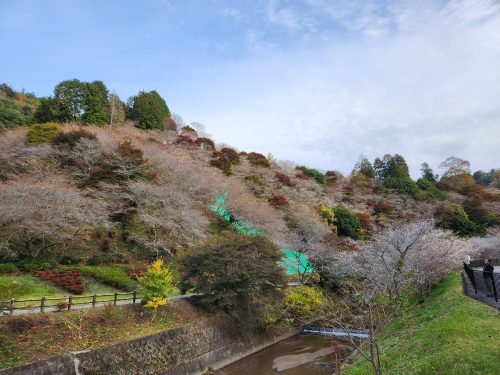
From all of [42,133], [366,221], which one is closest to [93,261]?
[42,133]

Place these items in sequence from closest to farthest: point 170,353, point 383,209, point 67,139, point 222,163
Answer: point 170,353, point 67,139, point 222,163, point 383,209

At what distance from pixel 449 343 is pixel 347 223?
32.9m

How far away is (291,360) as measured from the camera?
A: 1884 cm

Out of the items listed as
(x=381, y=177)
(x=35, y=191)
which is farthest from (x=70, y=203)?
(x=381, y=177)

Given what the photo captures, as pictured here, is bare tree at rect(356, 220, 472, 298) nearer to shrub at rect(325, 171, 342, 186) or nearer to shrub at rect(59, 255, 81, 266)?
shrub at rect(59, 255, 81, 266)

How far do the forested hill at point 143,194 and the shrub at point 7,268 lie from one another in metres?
0.79

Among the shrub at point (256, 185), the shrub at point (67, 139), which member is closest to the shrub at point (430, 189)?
the shrub at point (256, 185)

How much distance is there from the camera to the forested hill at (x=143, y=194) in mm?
21094

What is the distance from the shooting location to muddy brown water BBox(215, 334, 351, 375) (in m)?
17.0

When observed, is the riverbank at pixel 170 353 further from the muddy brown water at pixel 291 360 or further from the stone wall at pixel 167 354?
the muddy brown water at pixel 291 360

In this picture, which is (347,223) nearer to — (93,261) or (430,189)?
(430,189)

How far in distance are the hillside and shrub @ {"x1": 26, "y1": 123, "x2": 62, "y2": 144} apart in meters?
0.69

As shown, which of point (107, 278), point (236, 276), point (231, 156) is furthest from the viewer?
point (231, 156)

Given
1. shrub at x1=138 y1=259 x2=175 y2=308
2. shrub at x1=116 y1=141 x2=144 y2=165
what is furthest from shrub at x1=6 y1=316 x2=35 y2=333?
shrub at x1=116 y1=141 x2=144 y2=165
